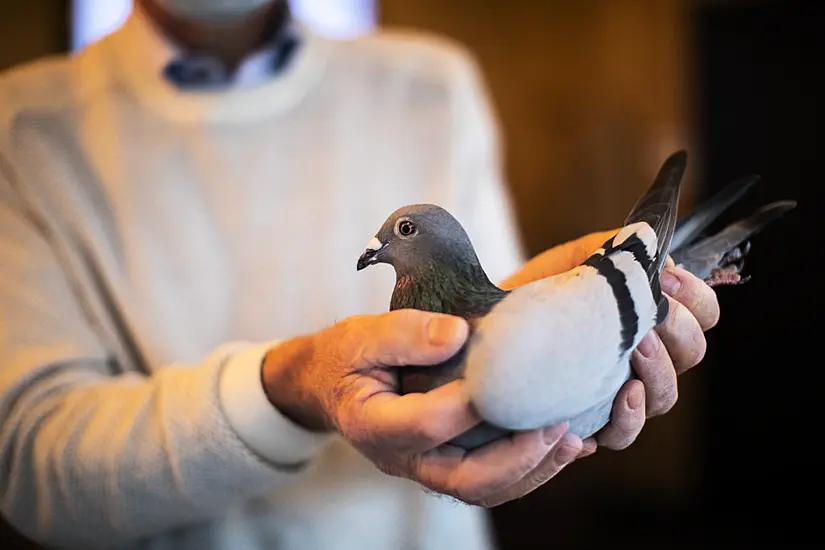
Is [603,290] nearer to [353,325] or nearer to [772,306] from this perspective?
[353,325]

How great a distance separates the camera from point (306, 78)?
761 mm

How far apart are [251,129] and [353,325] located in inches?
15.5

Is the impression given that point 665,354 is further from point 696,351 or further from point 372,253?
point 372,253

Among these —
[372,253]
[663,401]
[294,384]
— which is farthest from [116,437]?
[663,401]

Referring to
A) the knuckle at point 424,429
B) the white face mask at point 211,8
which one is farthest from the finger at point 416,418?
the white face mask at point 211,8

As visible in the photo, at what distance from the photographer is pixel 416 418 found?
340 mm

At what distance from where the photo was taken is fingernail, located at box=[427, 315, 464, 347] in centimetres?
34

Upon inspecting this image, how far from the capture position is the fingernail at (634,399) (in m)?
0.37

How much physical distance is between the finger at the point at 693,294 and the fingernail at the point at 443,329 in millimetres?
129

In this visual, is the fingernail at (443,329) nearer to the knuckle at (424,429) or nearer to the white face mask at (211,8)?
the knuckle at (424,429)

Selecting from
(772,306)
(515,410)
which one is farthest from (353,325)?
(772,306)

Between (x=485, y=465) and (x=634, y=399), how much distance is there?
9cm

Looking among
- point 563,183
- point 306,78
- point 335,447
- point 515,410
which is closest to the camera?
point 515,410

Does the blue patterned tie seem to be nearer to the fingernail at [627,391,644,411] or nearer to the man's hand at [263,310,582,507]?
the man's hand at [263,310,582,507]
